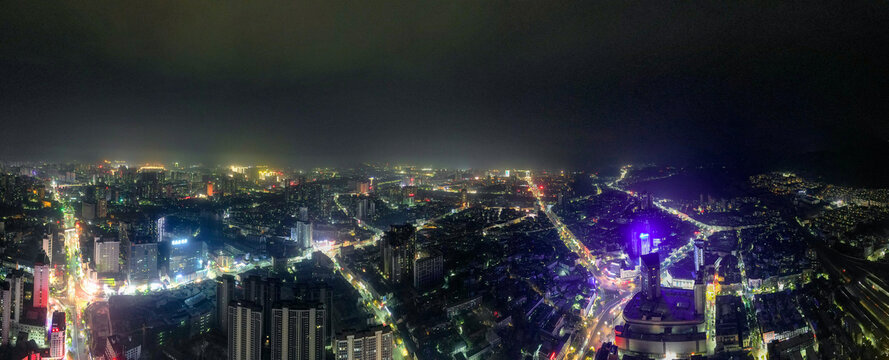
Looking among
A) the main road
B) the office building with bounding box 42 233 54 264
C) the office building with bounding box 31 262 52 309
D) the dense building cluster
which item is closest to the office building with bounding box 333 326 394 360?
the dense building cluster

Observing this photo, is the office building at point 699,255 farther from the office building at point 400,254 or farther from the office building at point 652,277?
the office building at point 400,254

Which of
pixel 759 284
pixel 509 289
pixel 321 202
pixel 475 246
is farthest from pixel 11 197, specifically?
pixel 759 284

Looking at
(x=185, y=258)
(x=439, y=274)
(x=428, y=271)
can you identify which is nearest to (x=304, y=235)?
(x=185, y=258)

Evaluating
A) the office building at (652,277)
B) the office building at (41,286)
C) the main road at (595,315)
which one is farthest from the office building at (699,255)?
the office building at (41,286)

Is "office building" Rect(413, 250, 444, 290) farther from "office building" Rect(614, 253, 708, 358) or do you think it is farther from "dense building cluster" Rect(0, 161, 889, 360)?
"office building" Rect(614, 253, 708, 358)

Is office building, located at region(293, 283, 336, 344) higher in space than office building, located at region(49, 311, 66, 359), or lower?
higher
